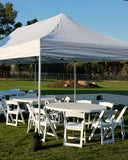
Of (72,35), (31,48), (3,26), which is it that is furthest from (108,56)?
(3,26)

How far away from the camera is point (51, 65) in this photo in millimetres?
56906

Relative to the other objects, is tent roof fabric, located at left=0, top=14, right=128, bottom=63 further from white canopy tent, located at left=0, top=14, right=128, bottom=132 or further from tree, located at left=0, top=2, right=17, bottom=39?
tree, located at left=0, top=2, right=17, bottom=39

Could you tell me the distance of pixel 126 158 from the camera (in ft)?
15.8

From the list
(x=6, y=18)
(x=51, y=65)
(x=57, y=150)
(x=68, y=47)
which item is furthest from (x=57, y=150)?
(x=51, y=65)

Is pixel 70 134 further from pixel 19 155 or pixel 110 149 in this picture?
pixel 19 155

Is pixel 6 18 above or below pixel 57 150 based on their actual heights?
above

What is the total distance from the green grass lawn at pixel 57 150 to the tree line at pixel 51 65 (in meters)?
35.6

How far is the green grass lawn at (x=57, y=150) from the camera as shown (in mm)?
4820

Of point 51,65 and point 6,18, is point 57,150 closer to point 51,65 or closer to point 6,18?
point 6,18

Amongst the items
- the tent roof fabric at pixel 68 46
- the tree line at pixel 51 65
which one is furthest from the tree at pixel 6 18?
the tent roof fabric at pixel 68 46

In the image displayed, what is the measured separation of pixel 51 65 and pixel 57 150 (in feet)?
171

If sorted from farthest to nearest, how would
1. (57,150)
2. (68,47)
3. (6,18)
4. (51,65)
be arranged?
(51,65), (6,18), (68,47), (57,150)

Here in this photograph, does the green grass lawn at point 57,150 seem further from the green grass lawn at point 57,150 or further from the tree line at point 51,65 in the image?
the tree line at point 51,65

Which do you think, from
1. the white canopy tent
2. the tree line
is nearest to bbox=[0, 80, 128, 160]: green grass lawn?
the white canopy tent
